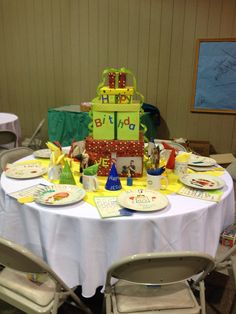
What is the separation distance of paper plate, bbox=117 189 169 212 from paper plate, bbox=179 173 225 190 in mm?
251

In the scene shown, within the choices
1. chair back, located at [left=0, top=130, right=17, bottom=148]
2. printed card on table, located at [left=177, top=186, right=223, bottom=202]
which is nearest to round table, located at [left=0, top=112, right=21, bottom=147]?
chair back, located at [left=0, top=130, right=17, bottom=148]

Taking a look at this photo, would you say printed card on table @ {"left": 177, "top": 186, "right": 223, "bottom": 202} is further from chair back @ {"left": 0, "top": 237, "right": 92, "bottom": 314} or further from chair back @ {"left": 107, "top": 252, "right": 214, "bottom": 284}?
chair back @ {"left": 0, "top": 237, "right": 92, "bottom": 314}

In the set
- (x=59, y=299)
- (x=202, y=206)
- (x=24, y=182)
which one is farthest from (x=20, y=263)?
(x=202, y=206)

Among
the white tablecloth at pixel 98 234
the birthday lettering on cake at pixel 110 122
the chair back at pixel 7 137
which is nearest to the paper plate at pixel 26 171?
the white tablecloth at pixel 98 234

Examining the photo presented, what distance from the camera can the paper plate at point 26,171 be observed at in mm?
1759

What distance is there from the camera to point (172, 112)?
434 cm

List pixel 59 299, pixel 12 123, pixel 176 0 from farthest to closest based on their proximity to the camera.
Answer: pixel 176 0 < pixel 12 123 < pixel 59 299

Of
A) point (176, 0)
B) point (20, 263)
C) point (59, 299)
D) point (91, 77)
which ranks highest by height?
point (176, 0)

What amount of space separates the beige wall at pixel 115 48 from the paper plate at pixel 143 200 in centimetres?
300

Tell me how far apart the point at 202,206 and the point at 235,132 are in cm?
305

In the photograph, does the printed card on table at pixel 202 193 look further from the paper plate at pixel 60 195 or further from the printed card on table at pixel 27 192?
the printed card on table at pixel 27 192

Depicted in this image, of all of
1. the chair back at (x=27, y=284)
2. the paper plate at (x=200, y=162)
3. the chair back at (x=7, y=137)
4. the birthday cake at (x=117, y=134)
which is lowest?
the chair back at (x=27, y=284)

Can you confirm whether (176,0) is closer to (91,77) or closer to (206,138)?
(91,77)

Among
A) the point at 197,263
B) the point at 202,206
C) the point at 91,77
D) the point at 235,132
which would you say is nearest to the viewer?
the point at 197,263
